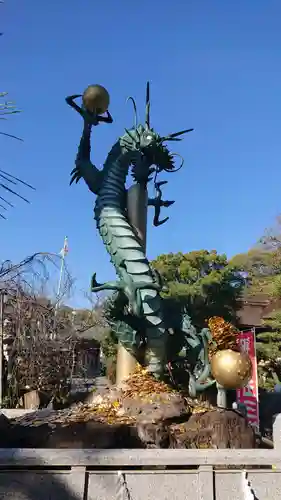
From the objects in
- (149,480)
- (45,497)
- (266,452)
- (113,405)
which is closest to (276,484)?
(266,452)

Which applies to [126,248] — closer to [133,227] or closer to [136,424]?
[133,227]

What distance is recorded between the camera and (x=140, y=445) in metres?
5.66

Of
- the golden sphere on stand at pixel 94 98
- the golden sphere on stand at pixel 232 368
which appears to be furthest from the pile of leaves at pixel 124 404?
the golden sphere on stand at pixel 94 98

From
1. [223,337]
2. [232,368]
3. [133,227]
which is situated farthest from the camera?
[133,227]

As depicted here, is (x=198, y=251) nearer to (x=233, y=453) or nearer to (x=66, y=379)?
(x=66, y=379)

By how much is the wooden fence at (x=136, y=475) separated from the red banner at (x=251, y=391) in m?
4.66

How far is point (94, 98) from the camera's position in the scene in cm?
875

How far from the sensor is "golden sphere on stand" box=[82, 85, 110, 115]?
8.74 m

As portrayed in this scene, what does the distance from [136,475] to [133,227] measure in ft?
17.9

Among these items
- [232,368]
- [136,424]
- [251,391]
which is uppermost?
[232,368]

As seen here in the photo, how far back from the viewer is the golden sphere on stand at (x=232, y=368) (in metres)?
6.05

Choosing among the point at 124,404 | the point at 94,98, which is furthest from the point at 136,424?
the point at 94,98

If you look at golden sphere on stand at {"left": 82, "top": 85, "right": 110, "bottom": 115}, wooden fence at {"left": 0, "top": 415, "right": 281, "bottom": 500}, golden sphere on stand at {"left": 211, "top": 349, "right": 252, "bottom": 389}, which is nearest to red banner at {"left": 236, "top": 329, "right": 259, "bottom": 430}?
golden sphere on stand at {"left": 211, "top": 349, "right": 252, "bottom": 389}

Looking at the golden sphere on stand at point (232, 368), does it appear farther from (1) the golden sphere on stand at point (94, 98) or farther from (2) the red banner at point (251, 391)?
(1) the golden sphere on stand at point (94, 98)
